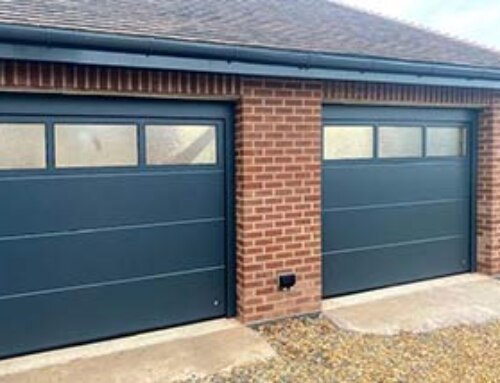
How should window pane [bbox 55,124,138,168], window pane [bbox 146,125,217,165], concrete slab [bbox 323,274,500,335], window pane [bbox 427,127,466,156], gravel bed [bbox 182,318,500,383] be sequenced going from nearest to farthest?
1. gravel bed [bbox 182,318,500,383]
2. window pane [bbox 55,124,138,168]
3. window pane [bbox 146,125,217,165]
4. concrete slab [bbox 323,274,500,335]
5. window pane [bbox 427,127,466,156]

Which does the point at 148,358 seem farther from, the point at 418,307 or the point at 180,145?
the point at 418,307

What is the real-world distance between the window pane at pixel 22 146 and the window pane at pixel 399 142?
3.86 metres

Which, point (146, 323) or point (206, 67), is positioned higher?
point (206, 67)

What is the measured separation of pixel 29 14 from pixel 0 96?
0.72m

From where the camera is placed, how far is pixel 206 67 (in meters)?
4.65

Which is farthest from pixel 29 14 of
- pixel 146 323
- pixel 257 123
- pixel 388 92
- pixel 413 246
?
pixel 413 246

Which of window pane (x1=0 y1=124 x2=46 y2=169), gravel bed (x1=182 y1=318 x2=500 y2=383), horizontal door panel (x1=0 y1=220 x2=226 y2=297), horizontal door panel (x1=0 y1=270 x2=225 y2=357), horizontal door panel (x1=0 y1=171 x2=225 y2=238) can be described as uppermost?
window pane (x1=0 y1=124 x2=46 y2=169)

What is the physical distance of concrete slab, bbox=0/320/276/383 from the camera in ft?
13.6

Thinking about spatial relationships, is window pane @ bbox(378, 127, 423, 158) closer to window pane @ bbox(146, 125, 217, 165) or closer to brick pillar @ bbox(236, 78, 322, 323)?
brick pillar @ bbox(236, 78, 322, 323)

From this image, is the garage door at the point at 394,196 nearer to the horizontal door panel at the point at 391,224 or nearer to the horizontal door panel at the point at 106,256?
the horizontal door panel at the point at 391,224

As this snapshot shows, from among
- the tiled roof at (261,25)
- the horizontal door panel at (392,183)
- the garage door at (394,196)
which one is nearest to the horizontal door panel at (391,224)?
the garage door at (394,196)

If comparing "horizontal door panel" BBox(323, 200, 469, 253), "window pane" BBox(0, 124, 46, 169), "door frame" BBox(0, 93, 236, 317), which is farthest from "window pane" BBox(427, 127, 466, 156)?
"window pane" BBox(0, 124, 46, 169)

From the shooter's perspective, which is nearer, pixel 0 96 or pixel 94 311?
pixel 0 96

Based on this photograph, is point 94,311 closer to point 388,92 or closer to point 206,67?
point 206,67
